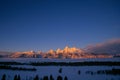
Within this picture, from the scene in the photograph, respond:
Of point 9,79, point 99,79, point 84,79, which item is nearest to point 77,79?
point 84,79

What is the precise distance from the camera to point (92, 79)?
21094mm

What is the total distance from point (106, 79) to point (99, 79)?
92 centimetres

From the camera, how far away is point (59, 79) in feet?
61.3

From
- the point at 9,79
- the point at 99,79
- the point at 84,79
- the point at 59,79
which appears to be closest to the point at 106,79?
the point at 99,79

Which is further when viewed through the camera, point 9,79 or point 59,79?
point 9,79

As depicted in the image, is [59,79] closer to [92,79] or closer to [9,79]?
[92,79]

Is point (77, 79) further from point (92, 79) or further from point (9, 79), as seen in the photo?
point (9, 79)

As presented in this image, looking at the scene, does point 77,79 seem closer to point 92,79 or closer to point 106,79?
point 92,79

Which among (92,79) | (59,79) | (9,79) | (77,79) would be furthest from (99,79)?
(9,79)

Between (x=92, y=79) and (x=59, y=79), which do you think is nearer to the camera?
(x=59, y=79)

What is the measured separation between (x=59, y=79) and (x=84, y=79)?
425 cm

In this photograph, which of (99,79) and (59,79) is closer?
(59,79)

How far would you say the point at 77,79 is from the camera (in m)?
21.1

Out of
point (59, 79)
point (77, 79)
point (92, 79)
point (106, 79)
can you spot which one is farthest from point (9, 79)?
point (106, 79)
